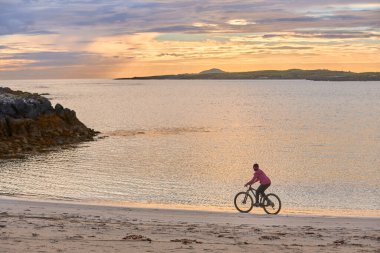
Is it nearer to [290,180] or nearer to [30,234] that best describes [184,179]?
[290,180]

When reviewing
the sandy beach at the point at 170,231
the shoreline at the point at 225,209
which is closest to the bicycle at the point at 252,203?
the shoreline at the point at 225,209

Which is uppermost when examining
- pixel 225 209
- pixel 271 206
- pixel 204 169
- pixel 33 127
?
pixel 33 127

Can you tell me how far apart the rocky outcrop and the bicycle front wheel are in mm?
20236

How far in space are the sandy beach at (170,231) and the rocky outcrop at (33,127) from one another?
20.5 meters

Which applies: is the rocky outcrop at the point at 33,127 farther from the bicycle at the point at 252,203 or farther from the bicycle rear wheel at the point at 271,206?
the bicycle rear wheel at the point at 271,206

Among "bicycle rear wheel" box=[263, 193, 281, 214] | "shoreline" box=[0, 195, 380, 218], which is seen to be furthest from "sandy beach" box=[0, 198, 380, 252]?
"shoreline" box=[0, 195, 380, 218]

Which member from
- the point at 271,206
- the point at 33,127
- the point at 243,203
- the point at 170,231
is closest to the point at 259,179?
the point at 271,206

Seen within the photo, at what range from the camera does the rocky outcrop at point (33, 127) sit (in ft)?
125

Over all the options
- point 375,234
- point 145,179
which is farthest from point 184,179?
point 375,234

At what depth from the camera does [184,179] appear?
89.7 feet

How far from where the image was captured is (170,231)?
13812 mm

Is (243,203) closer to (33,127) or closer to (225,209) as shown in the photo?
(225,209)

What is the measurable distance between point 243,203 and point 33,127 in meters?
27.5

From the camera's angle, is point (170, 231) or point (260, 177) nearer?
point (170, 231)
